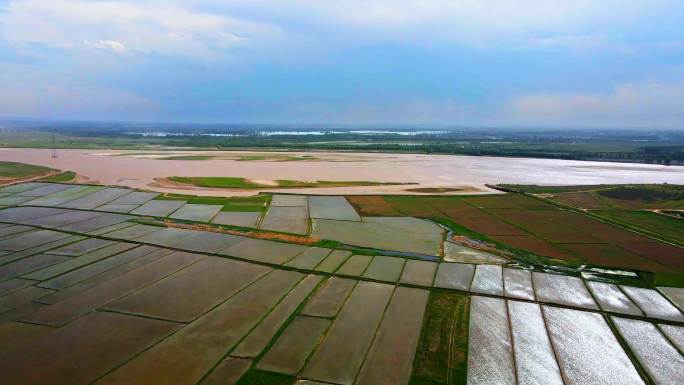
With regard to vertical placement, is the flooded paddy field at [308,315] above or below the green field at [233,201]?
below

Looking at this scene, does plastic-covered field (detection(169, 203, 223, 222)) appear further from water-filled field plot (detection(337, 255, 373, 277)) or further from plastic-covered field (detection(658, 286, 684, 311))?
plastic-covered field (detection(658, 286, 684, 311))

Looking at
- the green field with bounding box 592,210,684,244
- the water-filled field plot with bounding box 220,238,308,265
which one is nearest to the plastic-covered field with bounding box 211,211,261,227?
the water-filled field plot with bounding box 220,238,308,265

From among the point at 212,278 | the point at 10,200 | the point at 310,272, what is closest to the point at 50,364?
the point at 212,278

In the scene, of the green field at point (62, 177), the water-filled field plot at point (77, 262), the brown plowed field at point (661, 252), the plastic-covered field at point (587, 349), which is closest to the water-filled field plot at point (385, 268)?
the plastic-covered field at point (587, 349)

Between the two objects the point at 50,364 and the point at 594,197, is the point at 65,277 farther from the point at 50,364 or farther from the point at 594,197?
the point at 594,197

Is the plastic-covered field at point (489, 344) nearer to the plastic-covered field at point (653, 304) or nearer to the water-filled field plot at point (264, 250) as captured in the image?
the plastic-covered field at point (653, 304)

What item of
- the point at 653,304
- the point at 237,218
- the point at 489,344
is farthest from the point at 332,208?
the point at 653,304

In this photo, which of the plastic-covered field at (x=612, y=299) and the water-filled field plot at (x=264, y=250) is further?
the water-filled field plot at (x=264, y=250)

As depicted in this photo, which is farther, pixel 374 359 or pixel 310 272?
pixel 310 272
